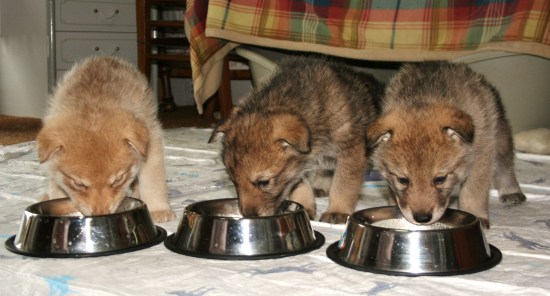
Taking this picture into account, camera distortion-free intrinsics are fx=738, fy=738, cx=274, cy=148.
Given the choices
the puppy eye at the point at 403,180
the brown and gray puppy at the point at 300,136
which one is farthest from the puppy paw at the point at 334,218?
the puppy eye at the point at 403,180

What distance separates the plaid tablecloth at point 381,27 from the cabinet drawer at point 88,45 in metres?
2.96

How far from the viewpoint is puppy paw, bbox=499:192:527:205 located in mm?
2818

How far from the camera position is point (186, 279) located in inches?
72.2

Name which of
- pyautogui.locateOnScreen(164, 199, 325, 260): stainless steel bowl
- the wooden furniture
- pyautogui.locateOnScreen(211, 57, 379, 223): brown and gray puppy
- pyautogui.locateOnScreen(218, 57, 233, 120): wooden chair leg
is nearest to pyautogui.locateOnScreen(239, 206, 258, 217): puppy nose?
pyautogui.locateOnScreen(211, 57, 379, 223): brown and gray puppy

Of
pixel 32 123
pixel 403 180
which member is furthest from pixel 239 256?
pixel 32 123

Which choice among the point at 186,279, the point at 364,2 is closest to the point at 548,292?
the point at 186,279

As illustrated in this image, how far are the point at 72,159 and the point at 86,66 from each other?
0.60m

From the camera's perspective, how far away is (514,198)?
2.83 m

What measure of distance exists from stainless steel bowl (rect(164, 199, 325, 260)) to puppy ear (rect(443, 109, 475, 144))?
49 centimetres

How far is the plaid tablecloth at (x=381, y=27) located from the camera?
11.3 feet

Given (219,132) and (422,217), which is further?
(219,132)

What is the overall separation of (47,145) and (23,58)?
537cm

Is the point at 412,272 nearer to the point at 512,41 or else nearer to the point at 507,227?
the point at 507,227

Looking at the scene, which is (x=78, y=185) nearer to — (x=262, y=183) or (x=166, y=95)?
(x=262, y=183)
